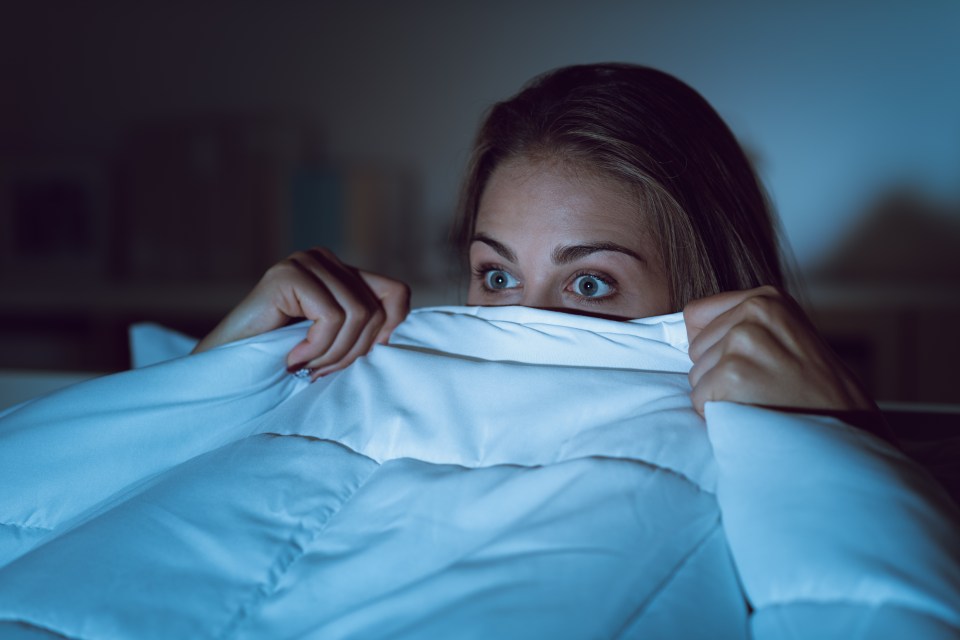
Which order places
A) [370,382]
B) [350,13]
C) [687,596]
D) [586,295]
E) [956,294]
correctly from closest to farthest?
[687,596] → [370,382] → [586,295] → [956,294] → [350,13]

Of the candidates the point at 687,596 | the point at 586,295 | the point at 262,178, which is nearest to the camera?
the point at 687,596

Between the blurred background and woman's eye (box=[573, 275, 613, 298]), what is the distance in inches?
49.7

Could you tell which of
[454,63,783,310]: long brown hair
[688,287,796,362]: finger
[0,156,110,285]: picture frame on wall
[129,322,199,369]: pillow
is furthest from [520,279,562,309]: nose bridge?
[0,156,110,285]: picture frame on wall

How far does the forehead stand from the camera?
818 millimetres

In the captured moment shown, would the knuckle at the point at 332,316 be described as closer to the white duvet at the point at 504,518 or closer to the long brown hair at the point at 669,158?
the white duvet at the point at 504,518

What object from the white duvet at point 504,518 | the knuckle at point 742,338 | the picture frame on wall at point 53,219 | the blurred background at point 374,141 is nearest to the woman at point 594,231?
the white duvet at point 504,518

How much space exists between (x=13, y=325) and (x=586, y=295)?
7.80 ft

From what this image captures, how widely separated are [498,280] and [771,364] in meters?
0.41

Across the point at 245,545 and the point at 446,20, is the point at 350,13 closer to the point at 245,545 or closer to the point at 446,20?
the point at 446,20

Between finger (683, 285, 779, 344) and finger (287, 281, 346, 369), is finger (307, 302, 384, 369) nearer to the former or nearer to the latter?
finger (287, 281, 346, 369)

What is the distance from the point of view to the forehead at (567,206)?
82 centimetres

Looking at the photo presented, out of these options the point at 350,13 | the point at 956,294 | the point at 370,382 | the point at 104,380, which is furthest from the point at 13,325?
the point at 956,294

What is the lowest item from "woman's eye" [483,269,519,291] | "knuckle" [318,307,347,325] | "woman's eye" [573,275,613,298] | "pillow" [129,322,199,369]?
"pillow" [129,322,199,369]

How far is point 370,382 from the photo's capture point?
66cm
